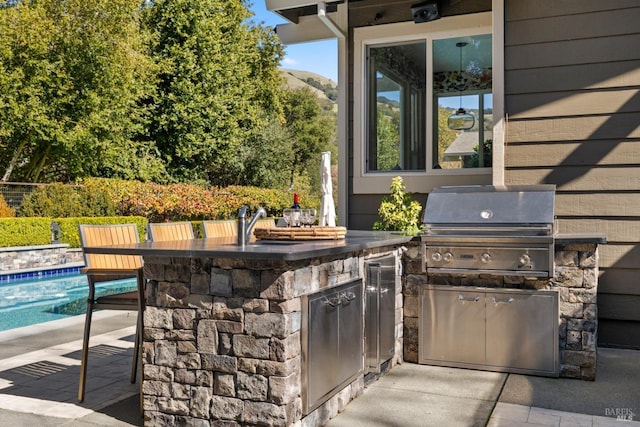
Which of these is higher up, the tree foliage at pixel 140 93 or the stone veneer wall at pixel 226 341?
the tree foliage at pixel 140 93

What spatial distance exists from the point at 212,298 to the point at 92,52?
14647 millimetres

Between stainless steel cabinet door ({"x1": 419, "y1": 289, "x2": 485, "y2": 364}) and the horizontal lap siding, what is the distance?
1.25 m

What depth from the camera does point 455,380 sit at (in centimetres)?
380

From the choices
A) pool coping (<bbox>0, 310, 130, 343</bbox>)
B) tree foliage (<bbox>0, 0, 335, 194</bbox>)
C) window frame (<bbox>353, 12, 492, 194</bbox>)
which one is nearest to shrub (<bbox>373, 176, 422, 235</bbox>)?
window frame (<bbox>353, 12, 492, 194</bbox>)

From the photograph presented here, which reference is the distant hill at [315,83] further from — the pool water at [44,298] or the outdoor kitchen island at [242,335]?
the outdoor kitchen island at [242,335]

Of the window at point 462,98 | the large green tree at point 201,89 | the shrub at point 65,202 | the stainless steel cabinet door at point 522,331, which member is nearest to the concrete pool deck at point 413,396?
the stainless steel cabinet door at point 522,331

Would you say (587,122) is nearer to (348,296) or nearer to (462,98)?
(462,98)

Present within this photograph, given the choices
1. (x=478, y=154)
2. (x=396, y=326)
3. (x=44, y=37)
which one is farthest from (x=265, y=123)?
(x=396, y=326)

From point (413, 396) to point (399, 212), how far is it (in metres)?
1.88

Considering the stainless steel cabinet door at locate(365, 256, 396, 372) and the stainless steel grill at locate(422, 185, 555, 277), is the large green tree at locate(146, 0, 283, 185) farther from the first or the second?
the stainless steel cabinet door at locate(365, 256, 396, 372)

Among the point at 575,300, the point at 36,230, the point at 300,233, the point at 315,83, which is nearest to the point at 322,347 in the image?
the point at 300,233

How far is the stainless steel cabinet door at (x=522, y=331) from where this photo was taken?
150 inches

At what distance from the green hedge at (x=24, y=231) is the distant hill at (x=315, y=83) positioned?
44.6 meters

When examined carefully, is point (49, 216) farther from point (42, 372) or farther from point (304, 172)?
point (304, 172)
